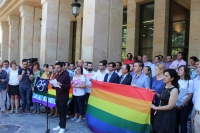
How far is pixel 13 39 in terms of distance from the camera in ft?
57.8

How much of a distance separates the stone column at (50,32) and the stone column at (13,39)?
8.17 m

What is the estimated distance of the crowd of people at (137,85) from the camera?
3637mm

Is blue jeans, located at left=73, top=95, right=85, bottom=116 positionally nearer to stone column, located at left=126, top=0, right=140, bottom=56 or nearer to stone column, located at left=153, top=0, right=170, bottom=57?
stone column, located at left=153, top=0, right=170, bottom=57

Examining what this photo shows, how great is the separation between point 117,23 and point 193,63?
127 inches

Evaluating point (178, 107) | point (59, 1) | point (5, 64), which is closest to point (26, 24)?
point (59, 1)

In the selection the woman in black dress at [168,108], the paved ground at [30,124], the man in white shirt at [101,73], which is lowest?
the paved ground at [30,124]

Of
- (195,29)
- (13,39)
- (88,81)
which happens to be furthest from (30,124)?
(13,39)

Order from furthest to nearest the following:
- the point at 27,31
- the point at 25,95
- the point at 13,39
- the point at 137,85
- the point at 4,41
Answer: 1. the point at 4,41
2. the point at 13,39
3. the point at 27,31
4. the point at 25,95
5. the point at 137,85

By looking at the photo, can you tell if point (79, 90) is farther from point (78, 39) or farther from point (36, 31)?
point (78, 39)

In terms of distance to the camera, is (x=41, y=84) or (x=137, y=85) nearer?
(x=137, y=85)

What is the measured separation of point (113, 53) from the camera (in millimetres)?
7941

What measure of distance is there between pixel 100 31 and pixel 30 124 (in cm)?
404

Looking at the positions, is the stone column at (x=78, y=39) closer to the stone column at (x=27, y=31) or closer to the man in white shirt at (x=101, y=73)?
the stone column at (x=27, y=31)

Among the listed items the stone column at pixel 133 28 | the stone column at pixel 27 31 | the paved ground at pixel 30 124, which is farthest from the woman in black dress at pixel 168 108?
the stone column at pixel 27 31
